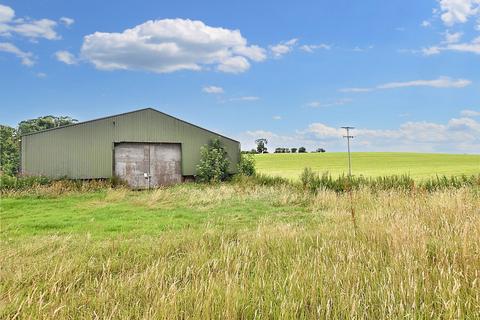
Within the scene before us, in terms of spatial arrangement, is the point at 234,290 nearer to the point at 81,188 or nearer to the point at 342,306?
the point at 342,306

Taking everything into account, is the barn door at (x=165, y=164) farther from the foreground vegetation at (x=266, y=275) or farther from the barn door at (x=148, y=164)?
the foreground vegetation at (x=266, y=275)

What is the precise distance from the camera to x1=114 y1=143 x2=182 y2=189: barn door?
2441 cm

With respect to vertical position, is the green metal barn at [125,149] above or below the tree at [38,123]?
below

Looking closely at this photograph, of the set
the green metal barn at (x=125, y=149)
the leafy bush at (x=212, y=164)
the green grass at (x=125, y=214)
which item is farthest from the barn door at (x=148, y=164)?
the green grass at (x=125, y=214)

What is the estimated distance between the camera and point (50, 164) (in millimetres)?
22297

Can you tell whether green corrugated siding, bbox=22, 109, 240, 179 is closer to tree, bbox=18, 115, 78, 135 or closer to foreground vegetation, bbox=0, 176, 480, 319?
foreground vegetation, bbox=0, 176, 480, 319

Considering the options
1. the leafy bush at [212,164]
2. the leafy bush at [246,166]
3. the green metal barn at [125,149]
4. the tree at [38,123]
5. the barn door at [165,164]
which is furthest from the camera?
the tree at [38,123]

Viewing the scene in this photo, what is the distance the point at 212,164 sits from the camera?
85.9ft

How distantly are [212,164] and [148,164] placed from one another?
4.29 metres

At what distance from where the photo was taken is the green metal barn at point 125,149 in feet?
73.3

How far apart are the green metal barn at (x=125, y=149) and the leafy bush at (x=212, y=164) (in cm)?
61

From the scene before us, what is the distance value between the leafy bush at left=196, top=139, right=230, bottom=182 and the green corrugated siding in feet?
2.02

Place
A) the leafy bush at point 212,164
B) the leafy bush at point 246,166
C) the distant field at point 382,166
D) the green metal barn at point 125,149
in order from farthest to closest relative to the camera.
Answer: the distant field at point 382,166
the leafy bush at point 246,166
the leafy bush at point 212,164
the green metal barn at point 125,149

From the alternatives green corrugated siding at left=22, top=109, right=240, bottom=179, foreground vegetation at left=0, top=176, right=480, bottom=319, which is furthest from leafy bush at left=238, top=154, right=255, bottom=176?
foreground vegetation at left=0, top=176, right=480, bottom=319
